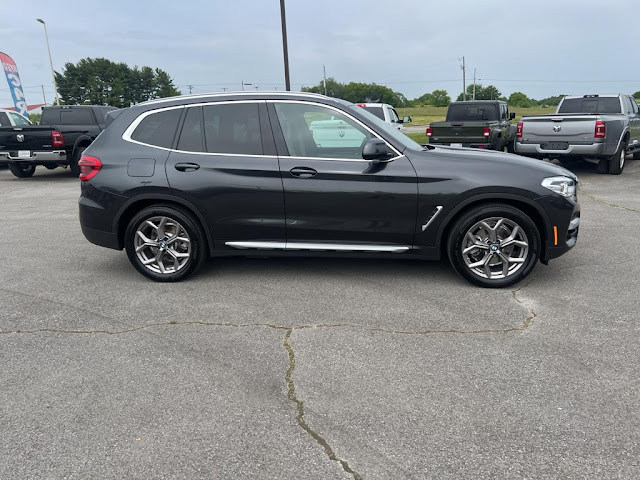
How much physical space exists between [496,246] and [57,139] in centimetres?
1174

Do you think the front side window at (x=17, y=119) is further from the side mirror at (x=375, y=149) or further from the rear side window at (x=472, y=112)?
the side mirror at (x=375, y=149)

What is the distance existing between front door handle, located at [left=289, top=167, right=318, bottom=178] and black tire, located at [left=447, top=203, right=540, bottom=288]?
136 centimetres

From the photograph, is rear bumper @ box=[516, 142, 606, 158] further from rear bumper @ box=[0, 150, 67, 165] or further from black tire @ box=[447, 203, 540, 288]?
rear bumper @ box=[0, 150, 67, 165]

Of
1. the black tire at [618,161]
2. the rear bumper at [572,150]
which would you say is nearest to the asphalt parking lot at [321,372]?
the rear bumper at [572,150]

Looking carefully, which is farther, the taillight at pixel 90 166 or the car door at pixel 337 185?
the taillight at pixel 90 166

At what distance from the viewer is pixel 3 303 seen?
4.68 m

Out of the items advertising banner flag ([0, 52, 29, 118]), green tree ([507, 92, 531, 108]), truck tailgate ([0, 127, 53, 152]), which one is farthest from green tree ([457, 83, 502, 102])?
truck tailgate ([0, 127, 53, 152])

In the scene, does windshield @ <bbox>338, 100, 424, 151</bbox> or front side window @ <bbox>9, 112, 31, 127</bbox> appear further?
front side window @ <bbox>9, 112, 31, 127</bbox>

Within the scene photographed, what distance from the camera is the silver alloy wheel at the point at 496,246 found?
4.72m

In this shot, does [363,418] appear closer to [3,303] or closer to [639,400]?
[639,400]

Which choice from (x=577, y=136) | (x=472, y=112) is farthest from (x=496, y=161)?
(x=472, y=112)

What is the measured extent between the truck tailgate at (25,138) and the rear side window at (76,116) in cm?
165

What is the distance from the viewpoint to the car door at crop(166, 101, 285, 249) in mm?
4852

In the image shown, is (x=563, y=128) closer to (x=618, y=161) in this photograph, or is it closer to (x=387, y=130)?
(x=618, y=161)
